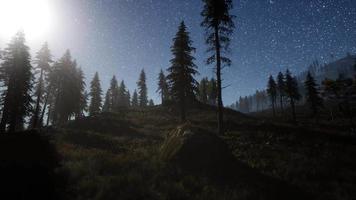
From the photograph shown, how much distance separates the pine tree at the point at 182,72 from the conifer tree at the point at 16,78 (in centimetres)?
2035

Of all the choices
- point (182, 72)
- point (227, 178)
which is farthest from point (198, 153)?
point (182, 72)

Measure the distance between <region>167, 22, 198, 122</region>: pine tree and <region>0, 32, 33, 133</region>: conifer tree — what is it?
2035cm

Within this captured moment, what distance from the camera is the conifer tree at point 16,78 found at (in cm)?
3241

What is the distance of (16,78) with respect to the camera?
109 ft

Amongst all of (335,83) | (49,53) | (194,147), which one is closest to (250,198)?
(194,147)

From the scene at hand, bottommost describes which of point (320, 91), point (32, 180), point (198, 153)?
point (32, 180)

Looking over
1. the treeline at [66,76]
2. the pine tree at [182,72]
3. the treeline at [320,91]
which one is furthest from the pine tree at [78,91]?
the treeline at [320,91]

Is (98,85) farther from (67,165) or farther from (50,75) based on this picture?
(67,165)

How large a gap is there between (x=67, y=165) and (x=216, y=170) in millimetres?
6945

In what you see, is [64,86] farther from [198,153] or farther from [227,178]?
[227,178]

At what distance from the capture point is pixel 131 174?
9742mm

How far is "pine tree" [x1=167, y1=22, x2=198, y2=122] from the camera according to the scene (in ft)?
111

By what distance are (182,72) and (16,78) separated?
2283cm

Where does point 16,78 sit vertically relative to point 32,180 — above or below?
above
